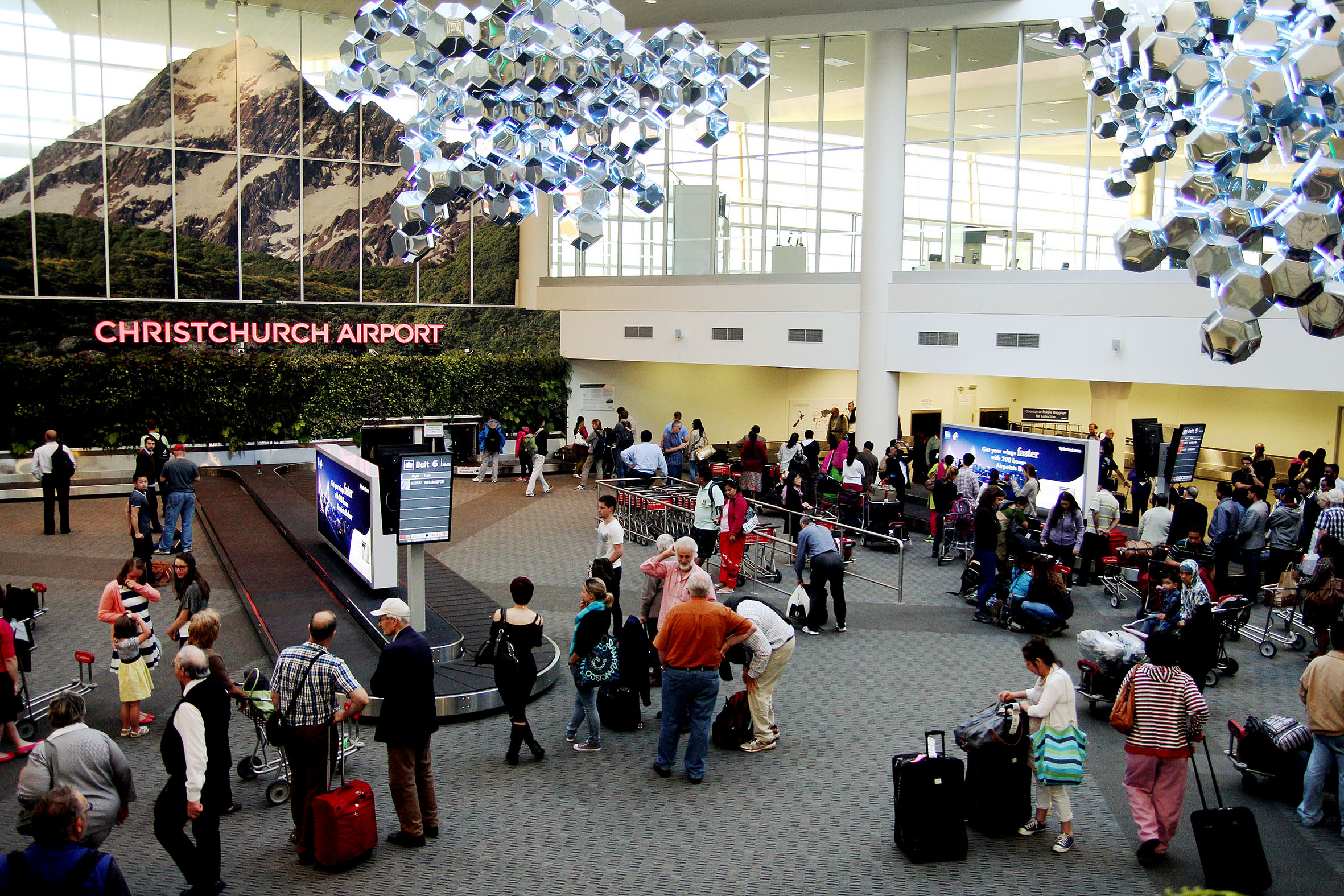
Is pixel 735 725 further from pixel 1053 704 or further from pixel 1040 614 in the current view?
pixel 1040 614

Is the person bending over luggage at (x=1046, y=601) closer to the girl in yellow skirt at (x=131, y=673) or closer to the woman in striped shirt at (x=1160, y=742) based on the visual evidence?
the woman in striped shirt at (x=1160, y=742)

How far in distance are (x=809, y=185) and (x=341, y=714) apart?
1707 centimetres

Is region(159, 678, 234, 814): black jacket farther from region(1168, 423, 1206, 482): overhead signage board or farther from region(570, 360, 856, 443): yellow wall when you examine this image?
region(570, 360, 856, 443): yellow wall

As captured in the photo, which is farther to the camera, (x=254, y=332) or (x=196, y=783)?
(x=254, y=332)

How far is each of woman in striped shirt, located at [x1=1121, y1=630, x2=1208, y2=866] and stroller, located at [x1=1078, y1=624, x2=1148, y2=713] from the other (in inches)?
97.1

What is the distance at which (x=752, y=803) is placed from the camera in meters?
6.96

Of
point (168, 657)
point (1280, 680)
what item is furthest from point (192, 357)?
point (1280, 680)

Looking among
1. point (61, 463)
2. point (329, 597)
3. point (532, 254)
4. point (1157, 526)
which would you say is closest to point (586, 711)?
point (329, 597)

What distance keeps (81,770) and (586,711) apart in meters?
3.52

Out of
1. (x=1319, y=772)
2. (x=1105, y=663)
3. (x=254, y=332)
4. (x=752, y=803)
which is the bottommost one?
(x=752, y=803)

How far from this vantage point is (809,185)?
2095 centimetres

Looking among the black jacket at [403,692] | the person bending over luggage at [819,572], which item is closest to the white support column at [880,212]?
the person bending over luggage at [819,572]

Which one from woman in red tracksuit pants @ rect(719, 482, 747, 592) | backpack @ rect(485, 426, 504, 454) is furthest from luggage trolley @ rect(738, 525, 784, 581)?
backpack @ rect(485, 426, 504, 454)

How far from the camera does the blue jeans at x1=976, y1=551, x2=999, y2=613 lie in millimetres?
11375
